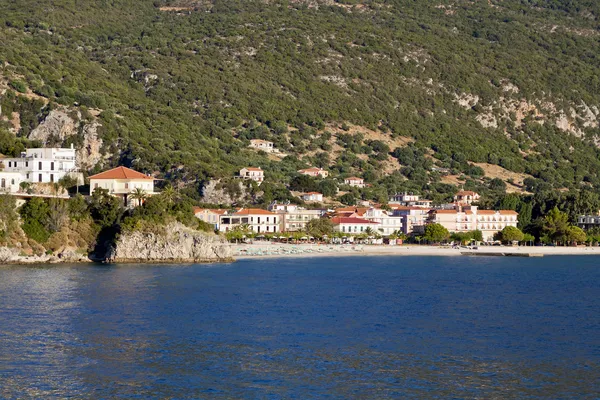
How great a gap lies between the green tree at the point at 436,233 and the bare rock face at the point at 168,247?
105ft

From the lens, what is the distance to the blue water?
2938 centimetres

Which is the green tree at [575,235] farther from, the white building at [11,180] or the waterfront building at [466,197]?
the white building at [11,180]

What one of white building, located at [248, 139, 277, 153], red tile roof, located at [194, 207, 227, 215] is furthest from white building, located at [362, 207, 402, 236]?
white building, located at [248, 139, 277, 153]

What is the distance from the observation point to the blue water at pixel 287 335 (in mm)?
29375

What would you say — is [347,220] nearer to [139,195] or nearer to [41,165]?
[139,195]

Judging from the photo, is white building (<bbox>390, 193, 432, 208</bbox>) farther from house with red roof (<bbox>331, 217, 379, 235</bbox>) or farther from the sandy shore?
the sandy shore

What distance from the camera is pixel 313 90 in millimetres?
142750

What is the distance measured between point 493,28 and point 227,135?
66373 mm

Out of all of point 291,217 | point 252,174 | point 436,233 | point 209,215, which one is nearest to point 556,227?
point 436,233

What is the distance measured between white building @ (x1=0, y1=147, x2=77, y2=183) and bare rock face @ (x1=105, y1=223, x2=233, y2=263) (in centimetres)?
1113

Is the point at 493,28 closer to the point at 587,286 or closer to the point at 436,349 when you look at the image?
the point at 587,286

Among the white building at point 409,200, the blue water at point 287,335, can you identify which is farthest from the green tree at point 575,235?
the blue water at point 287,335

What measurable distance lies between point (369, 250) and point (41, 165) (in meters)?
26.5

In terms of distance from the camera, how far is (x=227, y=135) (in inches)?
4926
